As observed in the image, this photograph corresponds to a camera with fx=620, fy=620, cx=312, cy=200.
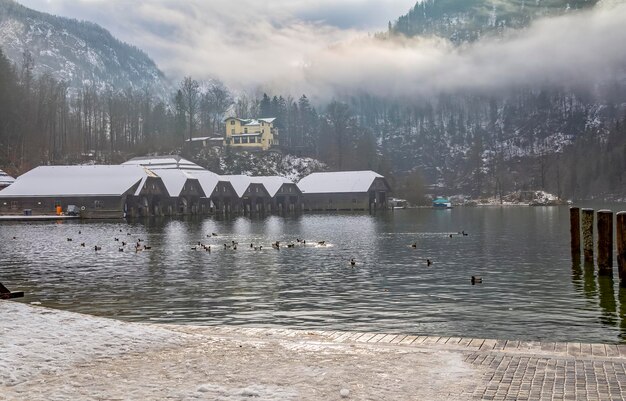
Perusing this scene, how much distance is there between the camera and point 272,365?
1088cm

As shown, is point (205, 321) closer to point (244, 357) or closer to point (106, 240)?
point (244, 357)

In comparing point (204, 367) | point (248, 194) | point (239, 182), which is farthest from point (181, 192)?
point (204, 367)

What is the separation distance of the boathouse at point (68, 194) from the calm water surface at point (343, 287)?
53393 mm

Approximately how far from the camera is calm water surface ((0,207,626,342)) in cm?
1933

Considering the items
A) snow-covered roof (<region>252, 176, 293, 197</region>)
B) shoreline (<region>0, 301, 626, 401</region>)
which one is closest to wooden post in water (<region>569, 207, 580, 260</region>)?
shoreline (<region>0, 301, 626, 401</region>)

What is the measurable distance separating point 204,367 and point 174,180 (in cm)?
10914

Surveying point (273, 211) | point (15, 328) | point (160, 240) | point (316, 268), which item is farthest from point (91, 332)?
point (273, 211)

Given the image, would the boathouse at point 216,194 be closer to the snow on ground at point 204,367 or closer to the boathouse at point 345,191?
the boathouse at point 345,191

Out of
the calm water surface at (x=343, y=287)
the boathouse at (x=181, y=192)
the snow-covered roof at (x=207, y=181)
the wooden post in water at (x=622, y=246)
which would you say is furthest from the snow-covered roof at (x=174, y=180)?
the wooden post in water at (x=622, y=246)

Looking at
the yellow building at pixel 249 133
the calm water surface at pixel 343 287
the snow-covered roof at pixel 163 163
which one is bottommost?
the calm water surface at pixel 343 287

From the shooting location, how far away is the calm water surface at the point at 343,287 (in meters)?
19.3

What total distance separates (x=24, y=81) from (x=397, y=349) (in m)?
143

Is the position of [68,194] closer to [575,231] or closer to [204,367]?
[575,231]

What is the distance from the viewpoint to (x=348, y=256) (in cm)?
4031
